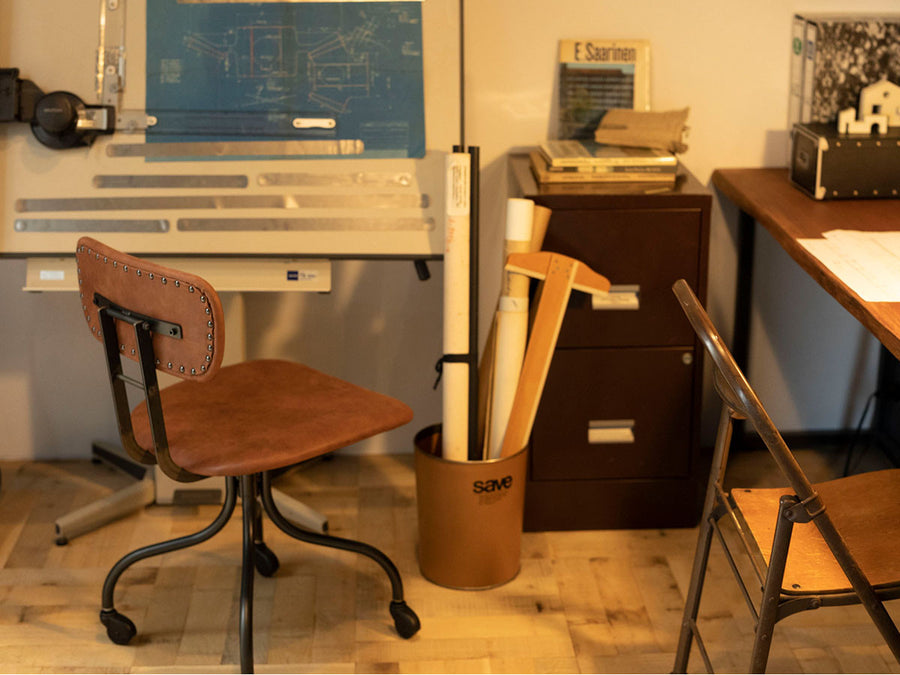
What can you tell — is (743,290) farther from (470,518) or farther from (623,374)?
(470,518)

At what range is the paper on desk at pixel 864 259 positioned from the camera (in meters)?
1.73

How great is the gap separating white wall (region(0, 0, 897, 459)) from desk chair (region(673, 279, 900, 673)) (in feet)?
3.69

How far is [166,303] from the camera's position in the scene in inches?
65.2

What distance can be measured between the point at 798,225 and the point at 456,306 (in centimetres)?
70

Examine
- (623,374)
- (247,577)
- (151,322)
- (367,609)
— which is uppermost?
(151,322)

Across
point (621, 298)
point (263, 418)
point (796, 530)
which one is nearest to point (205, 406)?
point (263, 418)

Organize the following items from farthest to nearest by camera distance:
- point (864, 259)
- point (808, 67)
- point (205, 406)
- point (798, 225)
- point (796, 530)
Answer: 1. point (808, 67)
2. point (798, 225)
3. point (205, 406)
4. point (864, 259)
5. point (796, 530)

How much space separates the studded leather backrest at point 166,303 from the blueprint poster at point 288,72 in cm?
57

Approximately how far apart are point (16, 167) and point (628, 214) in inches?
51.5

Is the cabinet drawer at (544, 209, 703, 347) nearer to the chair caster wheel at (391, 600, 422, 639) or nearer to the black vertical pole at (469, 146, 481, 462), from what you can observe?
the black vertical pole at (469, 146, 481, 462)

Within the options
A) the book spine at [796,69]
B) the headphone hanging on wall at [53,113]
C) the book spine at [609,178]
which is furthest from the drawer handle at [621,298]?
the headphone hanging on wall at [53,113]

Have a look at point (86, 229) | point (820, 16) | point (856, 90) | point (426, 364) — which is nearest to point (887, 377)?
point (856, 90)

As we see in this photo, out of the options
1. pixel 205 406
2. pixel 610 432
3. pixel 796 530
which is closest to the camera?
pixel 796 530

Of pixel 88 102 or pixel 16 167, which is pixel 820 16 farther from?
pixel 16 167
